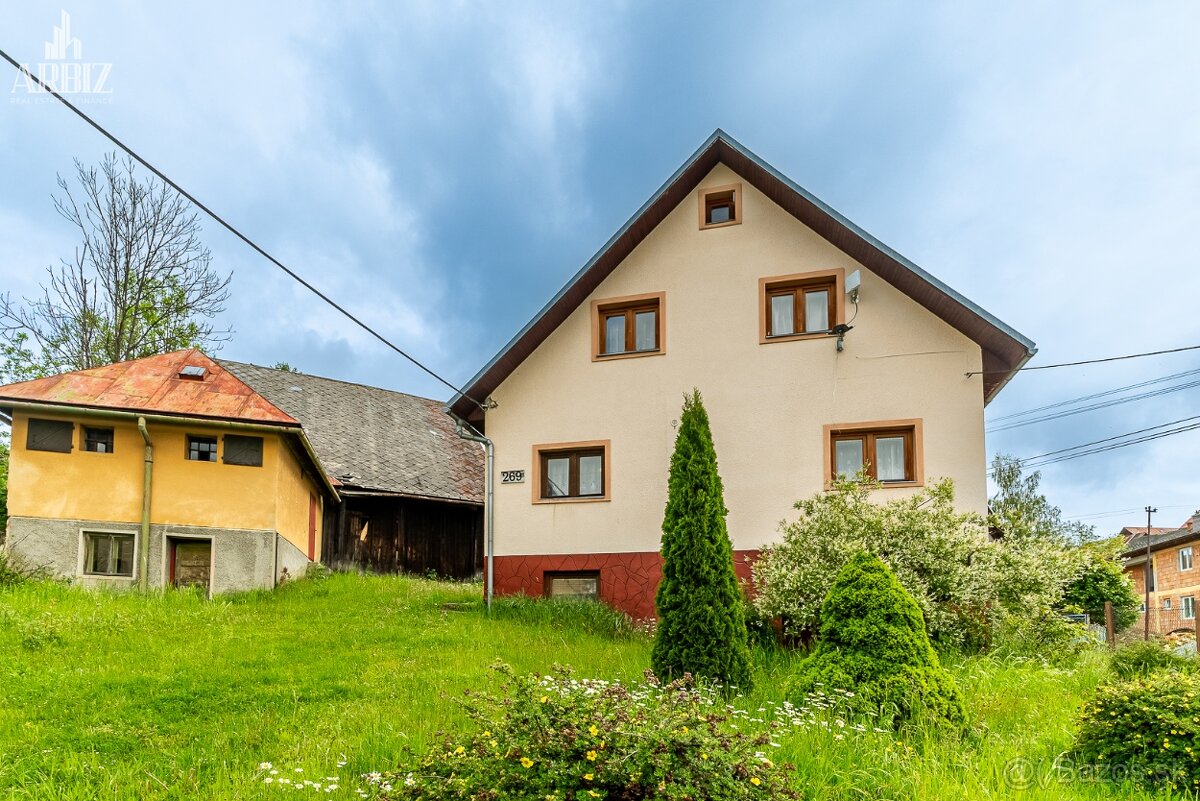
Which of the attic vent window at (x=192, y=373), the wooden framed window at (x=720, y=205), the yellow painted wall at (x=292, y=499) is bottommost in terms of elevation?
the yellow painted wall at (x=292, y=499)

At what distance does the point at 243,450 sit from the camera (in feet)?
52.1

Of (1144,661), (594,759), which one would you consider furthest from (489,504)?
(594,759)

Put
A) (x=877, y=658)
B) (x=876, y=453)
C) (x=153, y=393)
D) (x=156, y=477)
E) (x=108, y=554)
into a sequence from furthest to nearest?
(x=153, y=393) < (x=156, y=477) < (x=108, y=554) < (x=876, y=453) < (x=877, y=658)

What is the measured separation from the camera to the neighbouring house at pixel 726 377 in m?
12.7

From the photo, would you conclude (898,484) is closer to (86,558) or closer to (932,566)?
(932,566)

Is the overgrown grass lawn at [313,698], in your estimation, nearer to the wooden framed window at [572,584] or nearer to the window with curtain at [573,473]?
the wooden framed window at [572,584]

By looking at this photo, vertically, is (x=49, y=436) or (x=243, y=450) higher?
(x=49, y=436)

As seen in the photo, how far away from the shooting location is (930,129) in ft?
33.6

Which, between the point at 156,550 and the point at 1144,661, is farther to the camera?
the point at 156,550

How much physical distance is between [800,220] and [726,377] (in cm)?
280

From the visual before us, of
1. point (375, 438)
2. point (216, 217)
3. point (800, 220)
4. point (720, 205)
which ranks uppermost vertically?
point (720, 205)

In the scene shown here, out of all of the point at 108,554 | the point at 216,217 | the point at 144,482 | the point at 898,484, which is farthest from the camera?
the point at 144,482

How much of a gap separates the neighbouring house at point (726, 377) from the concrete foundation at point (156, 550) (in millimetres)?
4700

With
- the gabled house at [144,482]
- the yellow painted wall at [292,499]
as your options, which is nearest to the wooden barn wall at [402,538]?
the yellow painted wall at [292,499]
